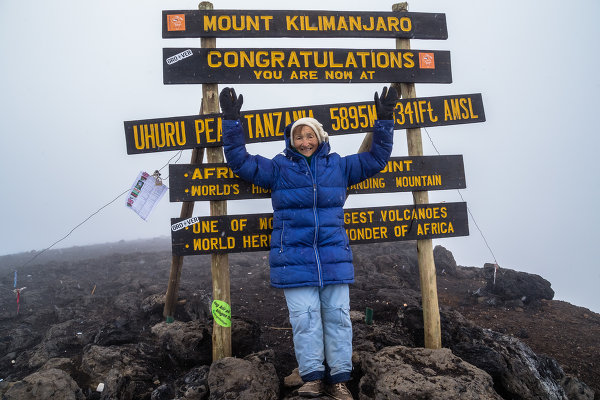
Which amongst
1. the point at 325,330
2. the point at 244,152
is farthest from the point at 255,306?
the point at 244,152

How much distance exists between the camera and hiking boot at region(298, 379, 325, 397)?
2.97m

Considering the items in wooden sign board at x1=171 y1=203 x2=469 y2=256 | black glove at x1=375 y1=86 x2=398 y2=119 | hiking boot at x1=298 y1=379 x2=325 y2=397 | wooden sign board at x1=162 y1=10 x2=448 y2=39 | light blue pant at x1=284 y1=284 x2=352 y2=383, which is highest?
wooden sign board at x1=162 y1=10 x2=448 y2=39

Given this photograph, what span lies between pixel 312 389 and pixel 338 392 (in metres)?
0.24

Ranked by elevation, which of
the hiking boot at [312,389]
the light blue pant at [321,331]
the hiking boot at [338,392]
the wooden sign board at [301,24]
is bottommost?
the hiking boot at [338,392]

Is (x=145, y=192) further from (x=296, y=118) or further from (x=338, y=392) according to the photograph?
(x=338, y=392)

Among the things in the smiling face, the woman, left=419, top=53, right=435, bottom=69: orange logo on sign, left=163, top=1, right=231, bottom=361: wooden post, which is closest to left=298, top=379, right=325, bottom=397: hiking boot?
the woman

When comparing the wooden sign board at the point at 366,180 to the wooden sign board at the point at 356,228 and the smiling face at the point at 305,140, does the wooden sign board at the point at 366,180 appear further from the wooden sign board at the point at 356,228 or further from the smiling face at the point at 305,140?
the smiling face at the point at 305,140

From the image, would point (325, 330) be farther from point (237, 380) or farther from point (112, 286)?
point (112, 286)

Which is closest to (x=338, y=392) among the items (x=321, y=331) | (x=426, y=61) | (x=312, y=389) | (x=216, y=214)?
(x=312, y=389)

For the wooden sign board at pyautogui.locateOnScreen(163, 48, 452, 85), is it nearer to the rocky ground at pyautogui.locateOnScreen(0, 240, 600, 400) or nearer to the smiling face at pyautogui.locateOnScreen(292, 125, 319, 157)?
the smiling face at pyautogui.locateOnScreen(292, 125, 319, 157)

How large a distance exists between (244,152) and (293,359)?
2.54 meters

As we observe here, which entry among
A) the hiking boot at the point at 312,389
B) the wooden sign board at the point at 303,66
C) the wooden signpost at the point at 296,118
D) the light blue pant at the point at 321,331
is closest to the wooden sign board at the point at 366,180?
the wooden signpost at the point at 296,118

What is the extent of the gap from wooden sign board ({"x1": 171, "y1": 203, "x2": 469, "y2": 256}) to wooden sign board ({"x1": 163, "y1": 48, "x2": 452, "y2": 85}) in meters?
1.72

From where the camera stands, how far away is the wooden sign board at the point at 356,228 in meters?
3.90
